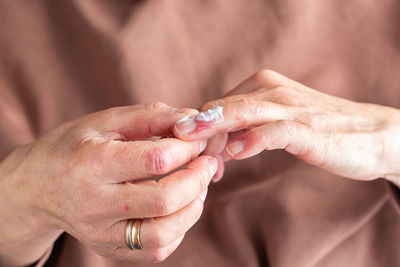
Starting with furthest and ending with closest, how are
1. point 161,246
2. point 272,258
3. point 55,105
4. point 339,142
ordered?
point 55,105 → point 272,258 → point 339,142 → point 161,246

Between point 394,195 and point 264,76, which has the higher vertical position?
point 264,76

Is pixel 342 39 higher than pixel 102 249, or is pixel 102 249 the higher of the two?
pixel 342 39

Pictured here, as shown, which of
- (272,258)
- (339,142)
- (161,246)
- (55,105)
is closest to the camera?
(161,246)

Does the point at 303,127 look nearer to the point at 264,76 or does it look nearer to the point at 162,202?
the point at 264,76

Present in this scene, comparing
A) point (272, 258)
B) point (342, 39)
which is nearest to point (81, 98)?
point (272, 258)

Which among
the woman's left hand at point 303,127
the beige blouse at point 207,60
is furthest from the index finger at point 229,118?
the beige blouse at point 207,60

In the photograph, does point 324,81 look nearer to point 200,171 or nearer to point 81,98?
point 200,171

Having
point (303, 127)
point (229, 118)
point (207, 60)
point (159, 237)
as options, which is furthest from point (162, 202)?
point (207, 60)
